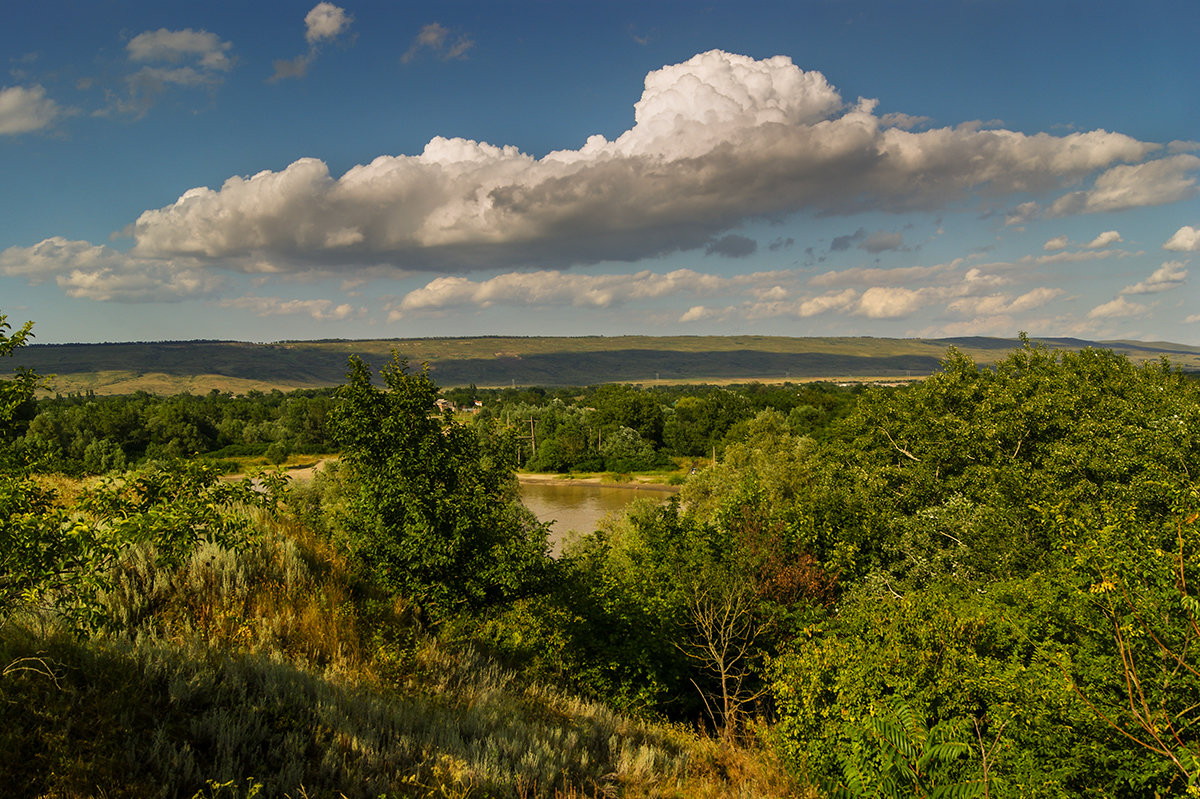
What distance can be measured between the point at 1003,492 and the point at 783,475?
1540 cm

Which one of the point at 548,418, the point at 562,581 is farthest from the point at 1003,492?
the point at 548,418

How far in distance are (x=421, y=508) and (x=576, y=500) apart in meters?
59.9

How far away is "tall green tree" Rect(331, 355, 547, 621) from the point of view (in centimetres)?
1277

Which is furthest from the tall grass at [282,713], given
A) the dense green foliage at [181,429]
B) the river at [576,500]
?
the dense green foliage at [181,429]

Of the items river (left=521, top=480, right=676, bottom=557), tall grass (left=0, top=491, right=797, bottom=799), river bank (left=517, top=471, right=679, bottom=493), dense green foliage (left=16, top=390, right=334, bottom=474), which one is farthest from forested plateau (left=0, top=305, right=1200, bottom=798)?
dense green foliage (left=16, top=390, right=334, bottom=474)

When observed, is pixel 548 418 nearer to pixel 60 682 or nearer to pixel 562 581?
pixel 562 581

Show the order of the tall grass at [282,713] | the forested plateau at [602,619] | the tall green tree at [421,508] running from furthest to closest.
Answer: the tall green tree at [421,508] → the forested plateau at [602,619] → the tall grass at [282,713]

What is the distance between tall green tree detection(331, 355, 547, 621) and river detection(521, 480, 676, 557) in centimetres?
3721

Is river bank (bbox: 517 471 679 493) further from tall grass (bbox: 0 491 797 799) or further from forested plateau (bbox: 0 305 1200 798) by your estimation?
tall grass (bbox: 0 491 797 799)

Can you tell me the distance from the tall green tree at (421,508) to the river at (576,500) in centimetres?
3721

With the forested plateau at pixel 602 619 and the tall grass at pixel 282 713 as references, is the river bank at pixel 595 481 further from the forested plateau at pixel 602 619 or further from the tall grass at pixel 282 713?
the tall grass at pixel 282 713

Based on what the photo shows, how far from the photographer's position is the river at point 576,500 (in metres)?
58.6

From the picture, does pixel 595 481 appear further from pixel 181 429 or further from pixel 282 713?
pixel 282 713

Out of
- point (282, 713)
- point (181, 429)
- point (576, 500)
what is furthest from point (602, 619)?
point (181, 429)
